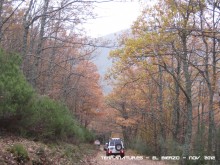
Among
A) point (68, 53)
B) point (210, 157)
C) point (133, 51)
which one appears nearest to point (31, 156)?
point (133, 51)

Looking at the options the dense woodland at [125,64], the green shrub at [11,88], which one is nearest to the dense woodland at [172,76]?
the dense woodland at [125,64]

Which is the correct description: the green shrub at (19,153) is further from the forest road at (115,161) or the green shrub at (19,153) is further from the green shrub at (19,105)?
the forest road at (115,161)

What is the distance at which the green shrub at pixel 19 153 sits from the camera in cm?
749

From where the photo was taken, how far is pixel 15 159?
7289 millimetres

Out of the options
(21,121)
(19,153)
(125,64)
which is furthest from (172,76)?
(19,153)

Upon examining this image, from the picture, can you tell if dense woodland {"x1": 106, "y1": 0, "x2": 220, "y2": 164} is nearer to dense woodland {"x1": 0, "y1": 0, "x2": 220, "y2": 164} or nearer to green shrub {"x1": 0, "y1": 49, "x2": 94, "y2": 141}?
dense woodland {"x1": 0, "y1": 0, "x2": 220, "y2": 164}

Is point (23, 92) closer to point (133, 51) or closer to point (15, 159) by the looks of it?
point (15, 159)

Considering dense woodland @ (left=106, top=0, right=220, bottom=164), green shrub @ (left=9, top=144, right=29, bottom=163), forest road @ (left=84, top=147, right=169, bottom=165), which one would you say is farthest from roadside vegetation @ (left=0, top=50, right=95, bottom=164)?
dense woodland @ (left=106, top=0, right=220, bottom=164)

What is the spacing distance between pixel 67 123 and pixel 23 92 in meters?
6.25

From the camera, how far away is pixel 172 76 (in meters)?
26.2

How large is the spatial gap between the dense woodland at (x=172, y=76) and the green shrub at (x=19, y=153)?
16.5 ft

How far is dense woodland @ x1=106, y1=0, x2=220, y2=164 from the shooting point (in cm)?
1411

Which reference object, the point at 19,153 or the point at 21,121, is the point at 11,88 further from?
the point at 19,153

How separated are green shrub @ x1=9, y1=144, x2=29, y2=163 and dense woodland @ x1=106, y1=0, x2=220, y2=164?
5027 mm
